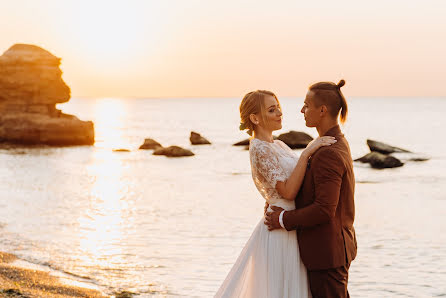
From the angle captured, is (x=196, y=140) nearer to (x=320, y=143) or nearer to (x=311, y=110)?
(x=311, y=110)

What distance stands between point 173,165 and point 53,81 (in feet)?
74.7

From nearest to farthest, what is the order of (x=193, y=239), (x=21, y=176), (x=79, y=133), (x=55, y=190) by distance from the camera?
(x=193, y=239), (x=55, y=190), (x=21, y=176), (x=79, y=133)

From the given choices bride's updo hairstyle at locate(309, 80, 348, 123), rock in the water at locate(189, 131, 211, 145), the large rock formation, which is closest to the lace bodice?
bride's updo hairstyle at locate(309, 80, 348, 123)

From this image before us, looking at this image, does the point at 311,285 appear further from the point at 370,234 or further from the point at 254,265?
the point at 370,234

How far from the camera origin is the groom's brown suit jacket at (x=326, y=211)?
4.16 metres

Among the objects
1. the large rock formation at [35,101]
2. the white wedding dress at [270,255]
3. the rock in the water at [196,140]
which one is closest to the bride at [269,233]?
the white wedding dress at [270,255]

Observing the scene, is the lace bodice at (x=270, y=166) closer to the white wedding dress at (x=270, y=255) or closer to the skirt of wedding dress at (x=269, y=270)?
the white wedding dress at (x=270, y=255)

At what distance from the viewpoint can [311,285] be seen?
447cm

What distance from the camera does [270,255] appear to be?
15.2ft

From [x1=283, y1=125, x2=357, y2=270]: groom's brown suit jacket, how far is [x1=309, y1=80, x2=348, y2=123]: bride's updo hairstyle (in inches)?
6.6

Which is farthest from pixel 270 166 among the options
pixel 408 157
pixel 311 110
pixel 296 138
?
pixel 296 138

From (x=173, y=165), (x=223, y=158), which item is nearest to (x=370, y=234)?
(x=173, y=165)

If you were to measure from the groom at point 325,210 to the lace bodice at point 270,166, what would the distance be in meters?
0.19

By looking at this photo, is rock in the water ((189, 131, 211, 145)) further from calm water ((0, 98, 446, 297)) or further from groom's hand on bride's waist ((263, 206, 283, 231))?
groom's hand on bride's waist ((263, 206, 283, 231))
